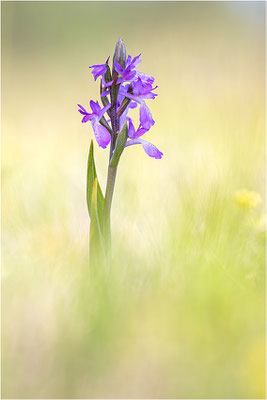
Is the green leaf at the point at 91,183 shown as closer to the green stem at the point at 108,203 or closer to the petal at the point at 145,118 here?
the green stem at the point at 108,203

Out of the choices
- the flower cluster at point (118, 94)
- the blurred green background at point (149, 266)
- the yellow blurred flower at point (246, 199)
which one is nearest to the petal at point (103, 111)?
the flower cluster at point (118, 94)

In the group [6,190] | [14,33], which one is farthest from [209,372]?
[14,33]

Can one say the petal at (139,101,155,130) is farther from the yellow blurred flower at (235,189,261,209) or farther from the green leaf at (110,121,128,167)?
the yellow blurred flower at (235,189,261,209)

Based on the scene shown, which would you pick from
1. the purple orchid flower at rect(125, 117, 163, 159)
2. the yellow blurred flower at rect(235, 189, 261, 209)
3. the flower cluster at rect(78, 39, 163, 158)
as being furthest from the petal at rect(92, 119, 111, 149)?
the yellow blurred flower at rect(235, 189, 261, 209)

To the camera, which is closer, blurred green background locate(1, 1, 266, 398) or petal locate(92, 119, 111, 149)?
blurred green background locate(1, 1, 266, 398)

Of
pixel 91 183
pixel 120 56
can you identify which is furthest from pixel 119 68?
pixel 91 183

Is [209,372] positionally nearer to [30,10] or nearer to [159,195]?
[159,195]
